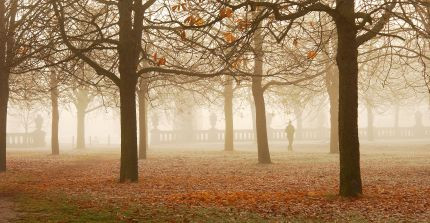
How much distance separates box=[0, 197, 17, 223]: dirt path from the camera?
321 inches

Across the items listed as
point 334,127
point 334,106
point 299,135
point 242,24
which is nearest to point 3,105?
point 242,24

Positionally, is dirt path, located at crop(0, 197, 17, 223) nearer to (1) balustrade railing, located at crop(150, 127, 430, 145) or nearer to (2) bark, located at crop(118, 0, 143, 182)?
(2) bark, located at crop(118, 0, 143, 182)

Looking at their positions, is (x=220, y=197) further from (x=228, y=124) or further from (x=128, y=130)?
(x=228, y=124)

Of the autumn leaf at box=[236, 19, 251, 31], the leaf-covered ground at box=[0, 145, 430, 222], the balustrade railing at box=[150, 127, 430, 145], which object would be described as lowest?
the leaf-covered ground at box=[0, 145, 430, 222]

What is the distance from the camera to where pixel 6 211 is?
29.4ft

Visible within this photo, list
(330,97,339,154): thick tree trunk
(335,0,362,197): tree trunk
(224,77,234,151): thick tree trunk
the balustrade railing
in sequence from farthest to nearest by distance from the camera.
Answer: the balustrade railing
(224,77,234,151): thick tree trunk
(330,97,339,154): thick tree trunk
(335,0,362,197): tree trunk

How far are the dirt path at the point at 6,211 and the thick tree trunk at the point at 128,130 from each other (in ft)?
12.2

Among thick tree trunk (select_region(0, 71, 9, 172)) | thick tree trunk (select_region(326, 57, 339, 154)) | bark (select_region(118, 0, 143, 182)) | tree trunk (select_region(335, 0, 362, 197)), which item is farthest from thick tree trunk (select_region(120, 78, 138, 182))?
thick tree trunk (select_region(326, 57, 339, 154))

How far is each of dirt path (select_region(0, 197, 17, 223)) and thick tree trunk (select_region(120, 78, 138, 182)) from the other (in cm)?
371

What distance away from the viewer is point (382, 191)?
11.4 m

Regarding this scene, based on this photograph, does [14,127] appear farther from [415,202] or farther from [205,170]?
[415,202]

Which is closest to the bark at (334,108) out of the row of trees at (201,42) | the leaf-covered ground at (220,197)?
the row of trees at (201,42)

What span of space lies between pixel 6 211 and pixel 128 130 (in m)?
4.89

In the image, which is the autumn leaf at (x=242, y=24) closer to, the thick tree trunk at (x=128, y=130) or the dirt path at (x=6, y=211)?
the thick tree trunk at (x=128, y=130)
